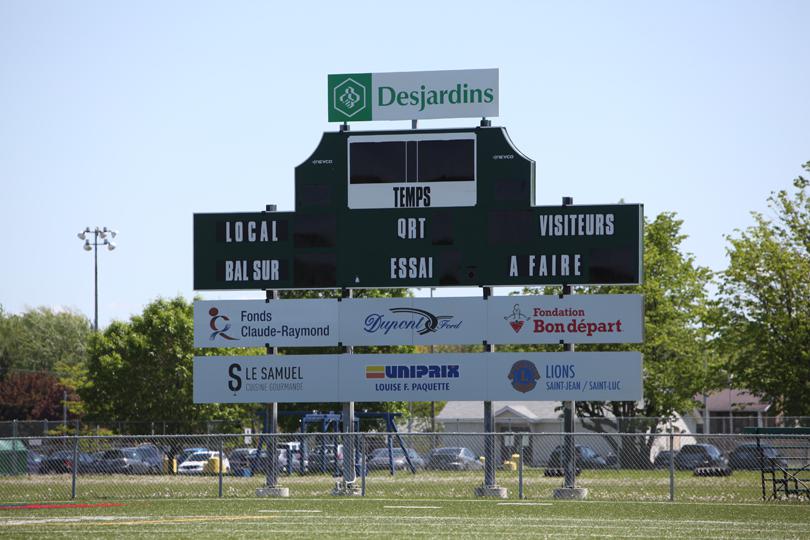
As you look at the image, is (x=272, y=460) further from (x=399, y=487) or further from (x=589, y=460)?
(x=589, y=460)

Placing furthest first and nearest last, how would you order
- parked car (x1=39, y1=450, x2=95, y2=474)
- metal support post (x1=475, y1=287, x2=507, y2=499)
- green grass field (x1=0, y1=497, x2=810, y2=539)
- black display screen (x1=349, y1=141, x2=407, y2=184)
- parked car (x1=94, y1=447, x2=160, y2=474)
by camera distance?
1. parked car (x1=39, y1=450, x2=95, y2=474)
2. parked car (x1=94, y1=447, x2=160, y2=474)
3. black display screen (x1=349, y1=141, x2=407, y2=184)
4. metal support post (x1=475, y1=287, x2=507, y2=499)
5. green grass field (x1=0, y1=497, x2=810, y2=539)

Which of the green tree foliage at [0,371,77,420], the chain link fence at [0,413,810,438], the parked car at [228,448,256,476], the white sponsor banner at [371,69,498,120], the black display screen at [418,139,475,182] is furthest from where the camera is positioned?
the green tree foliage at [0,371,77,420]

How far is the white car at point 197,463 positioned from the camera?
116ft

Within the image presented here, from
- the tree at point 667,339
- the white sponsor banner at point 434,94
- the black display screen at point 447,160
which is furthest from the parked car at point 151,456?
the tree at point 667,339

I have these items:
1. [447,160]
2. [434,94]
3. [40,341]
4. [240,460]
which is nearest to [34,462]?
[240,460]

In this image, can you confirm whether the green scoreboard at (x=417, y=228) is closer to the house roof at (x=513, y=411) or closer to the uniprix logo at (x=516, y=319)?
the uniprix logo at (x=516, y=319)

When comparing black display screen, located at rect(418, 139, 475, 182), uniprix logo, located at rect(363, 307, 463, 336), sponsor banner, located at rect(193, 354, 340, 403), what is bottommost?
A: sponsor banner, located at rect(193, 354, 340, 403)

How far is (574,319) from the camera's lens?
2705 centimetres

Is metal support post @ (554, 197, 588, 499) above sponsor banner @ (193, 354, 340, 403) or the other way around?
the other way around

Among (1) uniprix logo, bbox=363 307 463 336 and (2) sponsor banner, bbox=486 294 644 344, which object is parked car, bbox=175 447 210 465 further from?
(2) sponsor banner, bbox=486 294 644 344

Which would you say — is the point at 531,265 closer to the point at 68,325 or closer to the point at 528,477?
the point at 528,477

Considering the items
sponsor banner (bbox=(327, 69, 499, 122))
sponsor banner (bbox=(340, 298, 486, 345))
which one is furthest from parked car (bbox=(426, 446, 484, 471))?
sponsor banner (bbox=(327, 69, 499, 122))

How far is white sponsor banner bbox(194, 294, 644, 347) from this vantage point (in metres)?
27.0

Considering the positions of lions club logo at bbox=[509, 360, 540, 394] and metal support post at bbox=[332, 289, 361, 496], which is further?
lions club logo at bbox=[509, 360, 540, 394]
